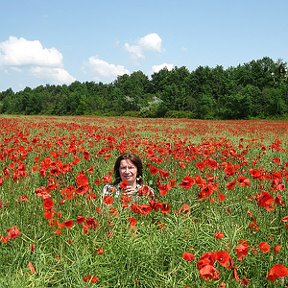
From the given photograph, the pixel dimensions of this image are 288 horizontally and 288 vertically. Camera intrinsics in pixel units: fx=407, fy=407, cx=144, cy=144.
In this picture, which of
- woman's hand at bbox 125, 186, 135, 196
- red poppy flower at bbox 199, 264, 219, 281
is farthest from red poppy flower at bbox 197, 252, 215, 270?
woman's hand at bbox 125, 186, 135, 196

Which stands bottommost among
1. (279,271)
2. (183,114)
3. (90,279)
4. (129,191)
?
(90,279)

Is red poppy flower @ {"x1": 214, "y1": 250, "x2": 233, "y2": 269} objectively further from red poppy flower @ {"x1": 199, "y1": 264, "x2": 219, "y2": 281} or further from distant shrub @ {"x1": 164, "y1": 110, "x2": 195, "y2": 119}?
distant shrub @ {"x1": 164, "y1": 110, "x2": 195, "y2": 119}

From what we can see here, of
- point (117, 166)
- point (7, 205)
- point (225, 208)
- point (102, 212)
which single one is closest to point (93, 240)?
point (102, 212)

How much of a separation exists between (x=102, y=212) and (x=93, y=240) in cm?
26

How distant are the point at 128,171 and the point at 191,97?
6180 cm

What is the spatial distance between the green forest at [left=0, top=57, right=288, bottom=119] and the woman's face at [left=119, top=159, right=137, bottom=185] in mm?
44768

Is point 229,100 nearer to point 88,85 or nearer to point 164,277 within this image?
point 164,277

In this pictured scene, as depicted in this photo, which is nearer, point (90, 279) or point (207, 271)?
point (207, 271)

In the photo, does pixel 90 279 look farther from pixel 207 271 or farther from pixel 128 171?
pixel 128 171

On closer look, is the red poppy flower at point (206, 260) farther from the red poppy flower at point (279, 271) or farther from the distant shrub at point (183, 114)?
the distant shrub at point (183, 114)

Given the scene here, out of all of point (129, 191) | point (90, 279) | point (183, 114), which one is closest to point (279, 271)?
point (90, 279)

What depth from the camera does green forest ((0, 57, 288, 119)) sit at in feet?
173

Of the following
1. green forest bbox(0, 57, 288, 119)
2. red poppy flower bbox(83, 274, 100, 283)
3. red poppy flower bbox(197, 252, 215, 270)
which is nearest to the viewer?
red poppy flower bbox(197, 252, 215, 270)

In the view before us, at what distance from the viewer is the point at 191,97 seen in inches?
2596
